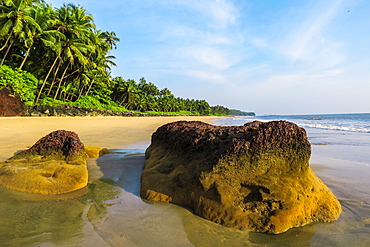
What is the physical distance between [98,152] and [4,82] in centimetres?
1866

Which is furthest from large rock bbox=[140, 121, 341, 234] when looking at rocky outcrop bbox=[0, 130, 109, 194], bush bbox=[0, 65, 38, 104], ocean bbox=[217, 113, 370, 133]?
bush bbox=[0, 65, 38, 104]

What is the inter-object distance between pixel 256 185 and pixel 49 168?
309cm

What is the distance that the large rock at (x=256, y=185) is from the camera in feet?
7.20

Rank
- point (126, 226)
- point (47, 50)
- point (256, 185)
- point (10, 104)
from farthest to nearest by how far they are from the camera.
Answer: point (47, 50) → point (10, 104) → point (256, 185) → point (126, 226)

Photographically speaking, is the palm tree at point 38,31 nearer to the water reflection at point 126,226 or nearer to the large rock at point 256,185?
the water reflection at point 126,226

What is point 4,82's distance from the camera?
18.0m

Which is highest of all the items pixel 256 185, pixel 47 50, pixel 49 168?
pixel 47 50

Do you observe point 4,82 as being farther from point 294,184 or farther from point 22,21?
point 294,184

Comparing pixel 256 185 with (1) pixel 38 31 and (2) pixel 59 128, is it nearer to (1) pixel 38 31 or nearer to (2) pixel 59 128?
(2) pixel 59 128

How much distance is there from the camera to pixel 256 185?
2.34 metres

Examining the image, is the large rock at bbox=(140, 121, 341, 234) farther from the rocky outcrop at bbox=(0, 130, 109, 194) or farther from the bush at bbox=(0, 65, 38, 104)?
the bush at bbox=(0, 65, 38, 104)

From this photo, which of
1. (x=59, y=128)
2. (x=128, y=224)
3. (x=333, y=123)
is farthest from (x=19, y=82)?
(x=333, y=123)

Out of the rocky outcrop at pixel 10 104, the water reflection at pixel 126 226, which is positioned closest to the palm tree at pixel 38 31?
the rocky outcrop at pixel 10 104

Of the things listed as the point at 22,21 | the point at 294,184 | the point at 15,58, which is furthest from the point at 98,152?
the point at 15,58
